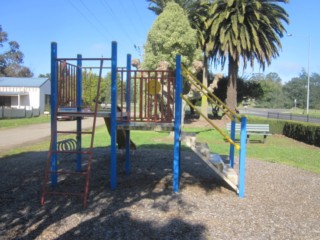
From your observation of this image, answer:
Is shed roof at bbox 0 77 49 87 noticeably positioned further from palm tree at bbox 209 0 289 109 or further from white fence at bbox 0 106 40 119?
palm tree at bbox 209 0 289 109

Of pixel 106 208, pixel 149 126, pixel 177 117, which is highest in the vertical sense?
pixel 177 117

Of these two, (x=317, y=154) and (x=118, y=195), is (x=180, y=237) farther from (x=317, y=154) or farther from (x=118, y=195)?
(x=317, y=154)

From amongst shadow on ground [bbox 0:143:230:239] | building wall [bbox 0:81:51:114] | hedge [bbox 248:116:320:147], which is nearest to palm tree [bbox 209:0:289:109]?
hedge [bbox 248:116:320:147]

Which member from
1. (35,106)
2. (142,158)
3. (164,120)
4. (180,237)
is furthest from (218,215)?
(35,106)

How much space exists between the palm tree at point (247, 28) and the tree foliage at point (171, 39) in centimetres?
190

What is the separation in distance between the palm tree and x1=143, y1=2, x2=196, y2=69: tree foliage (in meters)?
1.90

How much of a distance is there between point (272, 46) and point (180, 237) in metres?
25.5

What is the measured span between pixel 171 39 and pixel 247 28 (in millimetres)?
5456

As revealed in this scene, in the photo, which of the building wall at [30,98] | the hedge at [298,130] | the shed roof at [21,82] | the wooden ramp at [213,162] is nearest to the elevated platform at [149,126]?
the wooden ramp at [213,162]

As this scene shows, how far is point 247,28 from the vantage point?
26.1 m

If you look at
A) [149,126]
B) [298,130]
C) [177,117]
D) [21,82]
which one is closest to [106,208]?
[149,126]

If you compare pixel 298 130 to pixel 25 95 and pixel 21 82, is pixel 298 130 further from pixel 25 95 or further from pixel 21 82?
pixel 21 82

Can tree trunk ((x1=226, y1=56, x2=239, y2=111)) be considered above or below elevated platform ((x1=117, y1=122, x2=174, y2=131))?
above

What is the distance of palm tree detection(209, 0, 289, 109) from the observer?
2527 cm
